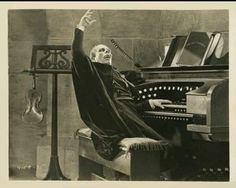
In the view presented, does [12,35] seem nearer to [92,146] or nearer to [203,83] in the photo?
[92,146]

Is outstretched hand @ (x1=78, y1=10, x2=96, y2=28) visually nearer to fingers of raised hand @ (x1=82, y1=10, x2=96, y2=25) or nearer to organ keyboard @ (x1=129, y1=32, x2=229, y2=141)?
fingers of raised hand @ (x1=82, y1=10, x2=96, y2=25)

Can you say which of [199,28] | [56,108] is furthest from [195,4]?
[56,108]

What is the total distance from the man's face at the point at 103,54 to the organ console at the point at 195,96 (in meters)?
0.11

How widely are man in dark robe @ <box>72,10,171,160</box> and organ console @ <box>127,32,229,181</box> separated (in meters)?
0.04

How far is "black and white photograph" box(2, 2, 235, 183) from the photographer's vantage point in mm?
1195

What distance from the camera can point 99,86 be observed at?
121cm

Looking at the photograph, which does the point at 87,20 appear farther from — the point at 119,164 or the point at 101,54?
the point at 119,164

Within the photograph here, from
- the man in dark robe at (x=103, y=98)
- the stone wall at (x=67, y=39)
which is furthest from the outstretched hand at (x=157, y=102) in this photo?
the stone wall at (x=67, y=39)

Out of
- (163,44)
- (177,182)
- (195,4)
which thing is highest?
(195,4)

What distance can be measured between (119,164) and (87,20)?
0.43 metres

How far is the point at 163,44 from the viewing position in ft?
3.95

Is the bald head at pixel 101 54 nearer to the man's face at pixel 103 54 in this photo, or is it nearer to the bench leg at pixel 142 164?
the man's face at pixel 103 54

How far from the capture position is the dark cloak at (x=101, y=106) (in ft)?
3.94

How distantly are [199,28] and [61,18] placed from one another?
0.40 m
